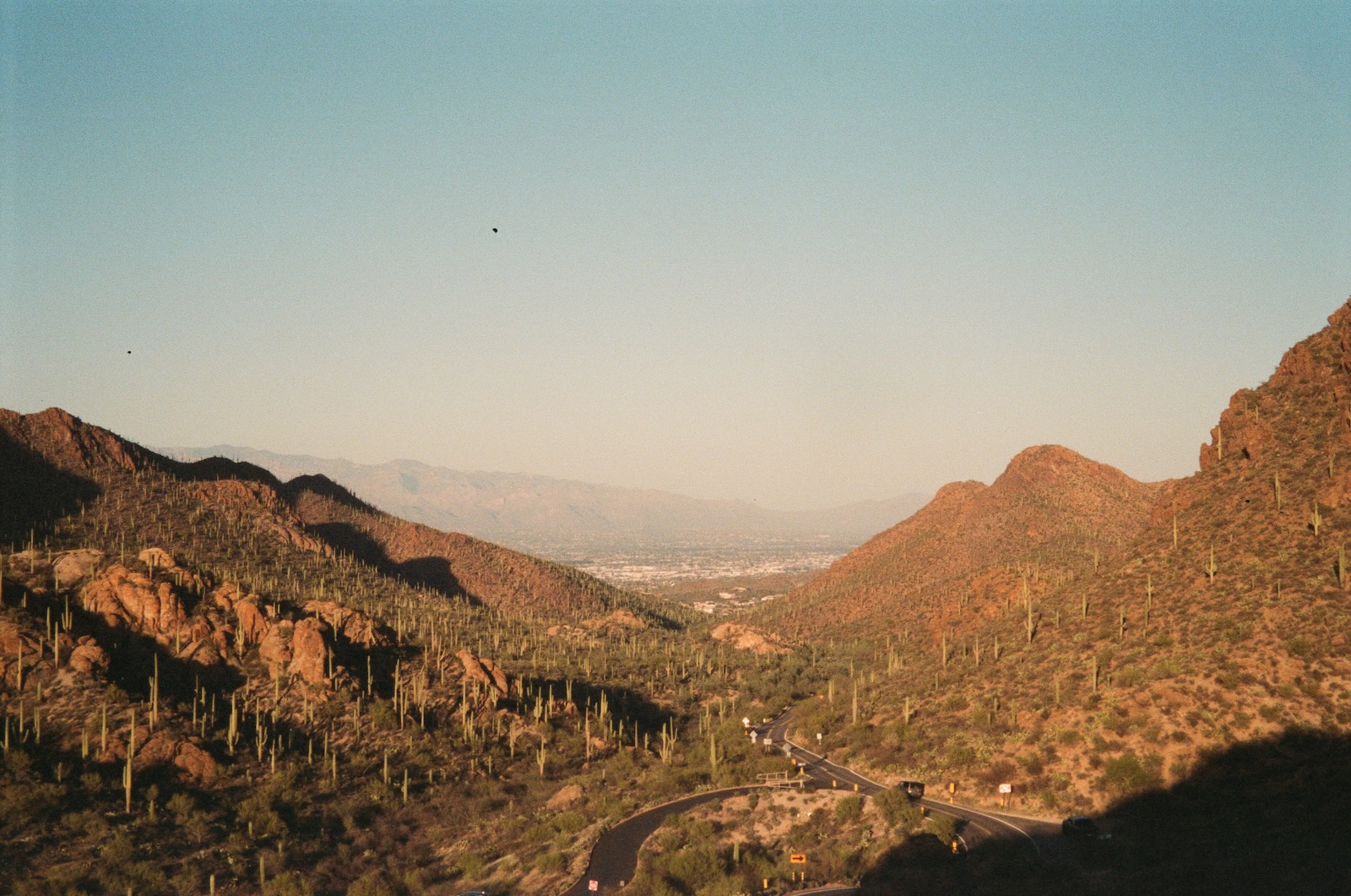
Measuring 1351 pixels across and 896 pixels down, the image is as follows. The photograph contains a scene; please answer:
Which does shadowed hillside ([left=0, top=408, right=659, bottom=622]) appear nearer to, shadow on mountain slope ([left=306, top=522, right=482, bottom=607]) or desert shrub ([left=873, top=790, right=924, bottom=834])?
shadow on mountain slope ([left=306, top=522, right=482, bottom=607])

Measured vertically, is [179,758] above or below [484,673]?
below

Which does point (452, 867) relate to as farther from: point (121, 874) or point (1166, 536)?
point (1166, 536)

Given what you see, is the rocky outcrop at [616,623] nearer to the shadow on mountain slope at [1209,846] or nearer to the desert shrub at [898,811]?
the desert shrub at [898,811]

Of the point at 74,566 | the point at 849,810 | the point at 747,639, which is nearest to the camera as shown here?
the point at 849,810

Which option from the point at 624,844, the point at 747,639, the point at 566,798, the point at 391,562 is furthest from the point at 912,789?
the point at 391,562

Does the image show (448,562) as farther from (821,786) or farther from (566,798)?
(821,786)

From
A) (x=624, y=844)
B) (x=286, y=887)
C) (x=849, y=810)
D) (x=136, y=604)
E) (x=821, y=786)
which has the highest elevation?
(x=136, y=604)

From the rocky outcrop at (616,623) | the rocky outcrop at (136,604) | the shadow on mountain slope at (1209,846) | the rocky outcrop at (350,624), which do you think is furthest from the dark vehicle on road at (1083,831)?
the rocky outcrop at (616,623)
